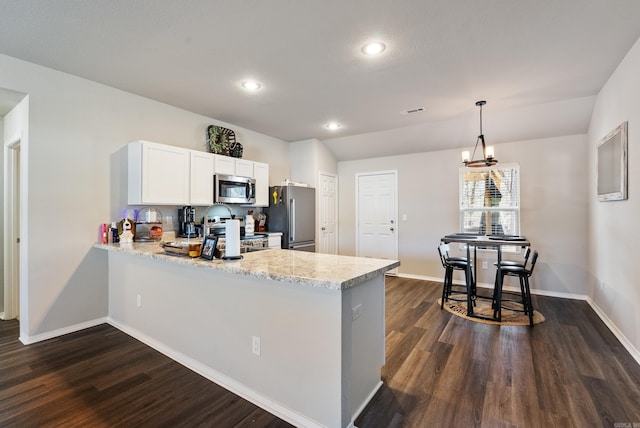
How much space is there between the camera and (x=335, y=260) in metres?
2.18

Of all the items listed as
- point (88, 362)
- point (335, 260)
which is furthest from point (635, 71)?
point (88, 362)

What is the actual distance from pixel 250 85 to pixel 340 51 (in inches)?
46.0

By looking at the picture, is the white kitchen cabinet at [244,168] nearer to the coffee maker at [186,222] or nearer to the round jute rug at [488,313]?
the coffee maker at [186,222]

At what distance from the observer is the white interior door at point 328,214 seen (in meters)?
5.84

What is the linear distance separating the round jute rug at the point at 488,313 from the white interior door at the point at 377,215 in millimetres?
1784

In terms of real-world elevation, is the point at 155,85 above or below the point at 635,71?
above

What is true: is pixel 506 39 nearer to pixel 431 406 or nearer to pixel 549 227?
pixel 431 406

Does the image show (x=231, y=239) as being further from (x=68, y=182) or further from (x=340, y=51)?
(x=68, y=182)

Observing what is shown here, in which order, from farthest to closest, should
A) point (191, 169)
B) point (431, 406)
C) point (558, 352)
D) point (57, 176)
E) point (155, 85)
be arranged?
point (191, 169)
point (155, 85)
point (57, 176)
point (558, 352)
point (431, 406)

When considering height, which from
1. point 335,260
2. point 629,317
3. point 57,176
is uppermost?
point 57,176

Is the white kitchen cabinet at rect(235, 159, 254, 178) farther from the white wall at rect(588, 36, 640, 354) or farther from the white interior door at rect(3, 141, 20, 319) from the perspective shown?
the white wall at rect(588, 36, 640, 354)

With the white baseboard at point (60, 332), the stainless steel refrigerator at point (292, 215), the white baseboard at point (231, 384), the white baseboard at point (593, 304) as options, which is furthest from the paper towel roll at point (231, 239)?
the white baseboard at point (593, 304)

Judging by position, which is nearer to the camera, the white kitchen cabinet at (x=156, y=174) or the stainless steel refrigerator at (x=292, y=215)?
the white kitchen cabinet at (x=156, y=174)

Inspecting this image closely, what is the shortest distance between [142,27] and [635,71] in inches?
159
